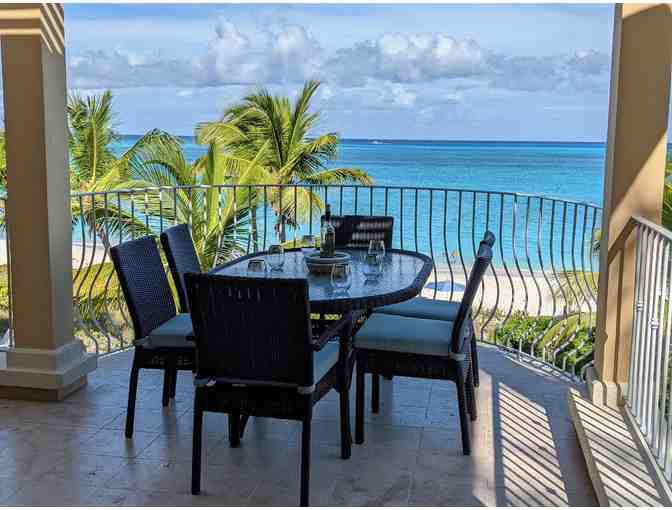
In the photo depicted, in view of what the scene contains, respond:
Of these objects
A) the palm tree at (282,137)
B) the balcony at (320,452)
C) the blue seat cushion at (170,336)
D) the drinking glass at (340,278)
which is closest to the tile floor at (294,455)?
the balcony at (320,452)

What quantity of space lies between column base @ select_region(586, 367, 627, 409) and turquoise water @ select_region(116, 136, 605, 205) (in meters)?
25.3

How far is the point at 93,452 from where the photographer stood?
3.45 m

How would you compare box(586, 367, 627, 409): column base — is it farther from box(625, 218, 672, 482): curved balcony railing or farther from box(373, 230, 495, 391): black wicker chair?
box(373, 230, 495, 391): black wicker chair

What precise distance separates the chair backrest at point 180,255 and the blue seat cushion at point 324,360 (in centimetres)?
90

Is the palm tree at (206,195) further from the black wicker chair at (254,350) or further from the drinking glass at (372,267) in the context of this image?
the black wicker chair at (254,350)

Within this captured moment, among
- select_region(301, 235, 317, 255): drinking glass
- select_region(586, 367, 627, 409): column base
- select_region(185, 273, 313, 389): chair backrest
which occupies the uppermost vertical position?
select_region(301, 235, 317, 255): drinking glass

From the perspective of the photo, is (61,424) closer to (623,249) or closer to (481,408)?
(481,408)

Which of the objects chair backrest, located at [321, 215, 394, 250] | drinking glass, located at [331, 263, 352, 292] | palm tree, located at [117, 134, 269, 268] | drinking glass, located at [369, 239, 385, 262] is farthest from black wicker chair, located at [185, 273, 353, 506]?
palm tree, located at [117, 134, 269, 268]

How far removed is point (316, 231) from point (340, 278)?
1209 centimetres

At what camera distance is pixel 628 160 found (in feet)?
11.4

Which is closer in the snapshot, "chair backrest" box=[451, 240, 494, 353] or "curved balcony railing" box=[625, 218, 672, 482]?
"curved balcony railing" box=[625, 218, 672, 482]

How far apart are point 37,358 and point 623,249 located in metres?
3.10

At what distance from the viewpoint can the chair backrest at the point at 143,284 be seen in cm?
352

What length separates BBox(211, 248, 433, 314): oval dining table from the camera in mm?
3271
